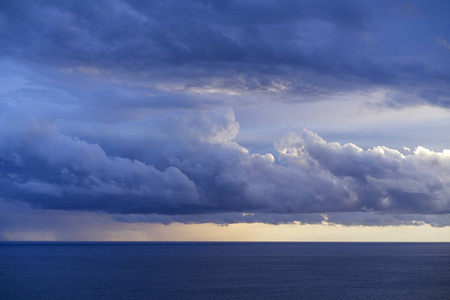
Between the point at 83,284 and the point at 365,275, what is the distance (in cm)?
10736

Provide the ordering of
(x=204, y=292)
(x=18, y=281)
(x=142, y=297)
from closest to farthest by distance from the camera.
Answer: (x=142, y=297) < (x=204, y=292) < (x=18, y=281)

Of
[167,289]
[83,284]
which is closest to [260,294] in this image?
[167,289]

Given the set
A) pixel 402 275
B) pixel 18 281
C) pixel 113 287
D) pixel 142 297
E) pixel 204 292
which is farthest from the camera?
pixel 402 275

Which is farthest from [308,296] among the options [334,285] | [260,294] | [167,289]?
[167,289]

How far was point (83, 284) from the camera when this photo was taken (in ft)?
511

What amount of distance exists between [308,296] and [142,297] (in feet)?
147

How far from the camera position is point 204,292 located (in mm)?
136375

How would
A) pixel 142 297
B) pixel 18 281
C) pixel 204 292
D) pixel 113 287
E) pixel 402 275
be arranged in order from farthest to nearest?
pixel 402 275 → pixel 18 281 → pixel 113 287 → pixel 204 292 → pixel 142 297

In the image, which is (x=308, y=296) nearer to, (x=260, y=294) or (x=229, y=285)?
Answer: (x=260, y=294)

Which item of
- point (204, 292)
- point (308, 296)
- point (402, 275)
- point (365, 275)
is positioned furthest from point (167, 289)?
point (402, 275)

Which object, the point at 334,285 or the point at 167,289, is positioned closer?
the point at 167,289

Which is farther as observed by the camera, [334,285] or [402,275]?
[402,275]

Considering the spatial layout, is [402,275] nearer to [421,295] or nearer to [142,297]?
[421,295]

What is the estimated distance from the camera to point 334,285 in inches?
6127
